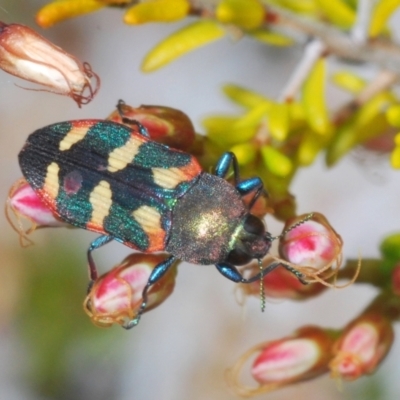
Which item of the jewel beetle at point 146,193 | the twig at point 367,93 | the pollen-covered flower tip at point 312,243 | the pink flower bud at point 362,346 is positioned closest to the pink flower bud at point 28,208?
the jewel beetle at point 146,193

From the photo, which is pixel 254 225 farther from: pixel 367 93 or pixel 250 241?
pixel 367 93

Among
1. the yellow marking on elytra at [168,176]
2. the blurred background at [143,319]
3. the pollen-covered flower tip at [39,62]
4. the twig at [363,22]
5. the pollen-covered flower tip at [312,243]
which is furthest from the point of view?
the blurred background at [143,319]

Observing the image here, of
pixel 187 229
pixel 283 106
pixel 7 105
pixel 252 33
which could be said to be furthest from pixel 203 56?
pixel 187 229

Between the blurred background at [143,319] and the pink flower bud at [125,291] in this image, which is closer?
the pink flower bud at [125,291]

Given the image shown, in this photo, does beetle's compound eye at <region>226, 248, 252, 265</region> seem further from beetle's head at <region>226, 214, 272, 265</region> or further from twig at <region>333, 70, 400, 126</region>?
twig at <region>333, 70, 400, 126</region>

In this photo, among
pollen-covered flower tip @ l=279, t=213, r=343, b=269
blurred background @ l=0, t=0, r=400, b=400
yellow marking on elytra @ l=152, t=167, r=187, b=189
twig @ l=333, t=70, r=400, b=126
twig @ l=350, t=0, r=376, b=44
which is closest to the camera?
pollen-covered flower tip @ l=279, t=213, r=343, b=269

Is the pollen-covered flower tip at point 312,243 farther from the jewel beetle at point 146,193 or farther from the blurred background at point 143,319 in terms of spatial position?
the blurred background at point 143,319

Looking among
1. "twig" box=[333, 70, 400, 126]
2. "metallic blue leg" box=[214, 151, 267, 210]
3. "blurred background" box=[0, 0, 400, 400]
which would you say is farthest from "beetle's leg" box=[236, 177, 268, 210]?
"blurred background" box=[0, 0, 400, 400]
